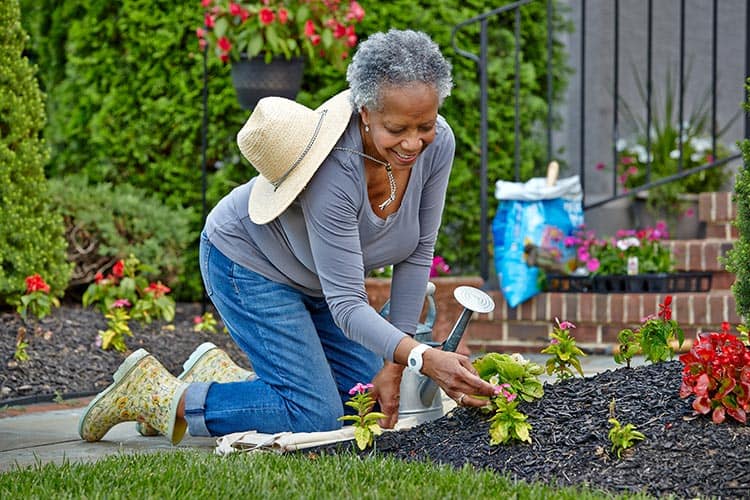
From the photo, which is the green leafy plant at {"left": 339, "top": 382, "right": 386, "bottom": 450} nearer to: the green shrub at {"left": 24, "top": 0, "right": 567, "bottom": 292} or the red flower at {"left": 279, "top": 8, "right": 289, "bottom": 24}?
the red flower at {"left": 279, "top": 8, "right": 289, "bottom": 24}

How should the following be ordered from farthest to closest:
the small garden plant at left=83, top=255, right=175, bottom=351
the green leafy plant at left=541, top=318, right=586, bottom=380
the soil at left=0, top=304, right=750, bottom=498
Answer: the small garden plant at left=83, top=255, right=175, bottom=351, the green leafy plant at left=541, top=318, right=586, bottom=380, the soil at left=0, top=304, right=750, bottom=498

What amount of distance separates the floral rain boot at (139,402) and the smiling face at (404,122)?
110 cm

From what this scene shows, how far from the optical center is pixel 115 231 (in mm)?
6469

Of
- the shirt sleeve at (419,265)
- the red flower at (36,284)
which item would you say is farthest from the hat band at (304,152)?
the red flower at (36,284)

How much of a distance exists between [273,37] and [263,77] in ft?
0.73

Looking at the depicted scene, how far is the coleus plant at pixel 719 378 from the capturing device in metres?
2.76

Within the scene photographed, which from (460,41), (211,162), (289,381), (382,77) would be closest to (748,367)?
(382,77)

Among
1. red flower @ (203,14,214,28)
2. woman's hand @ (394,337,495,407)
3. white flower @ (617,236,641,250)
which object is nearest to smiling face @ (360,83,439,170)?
woman's hand @ (394,337,495,407)

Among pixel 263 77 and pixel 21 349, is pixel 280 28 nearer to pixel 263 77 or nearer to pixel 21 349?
pixel 263 77

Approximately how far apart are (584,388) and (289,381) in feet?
2.88

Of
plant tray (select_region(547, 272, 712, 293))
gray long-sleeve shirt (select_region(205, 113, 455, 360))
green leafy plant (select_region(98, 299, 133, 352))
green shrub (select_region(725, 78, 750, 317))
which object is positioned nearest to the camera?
gray long-sleeve shirt (select_region(205, 113, 455, 360))

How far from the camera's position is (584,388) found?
10.5 ft

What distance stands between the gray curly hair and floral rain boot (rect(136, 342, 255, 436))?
49.8 inches

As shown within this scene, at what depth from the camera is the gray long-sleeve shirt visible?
304 centimetres
